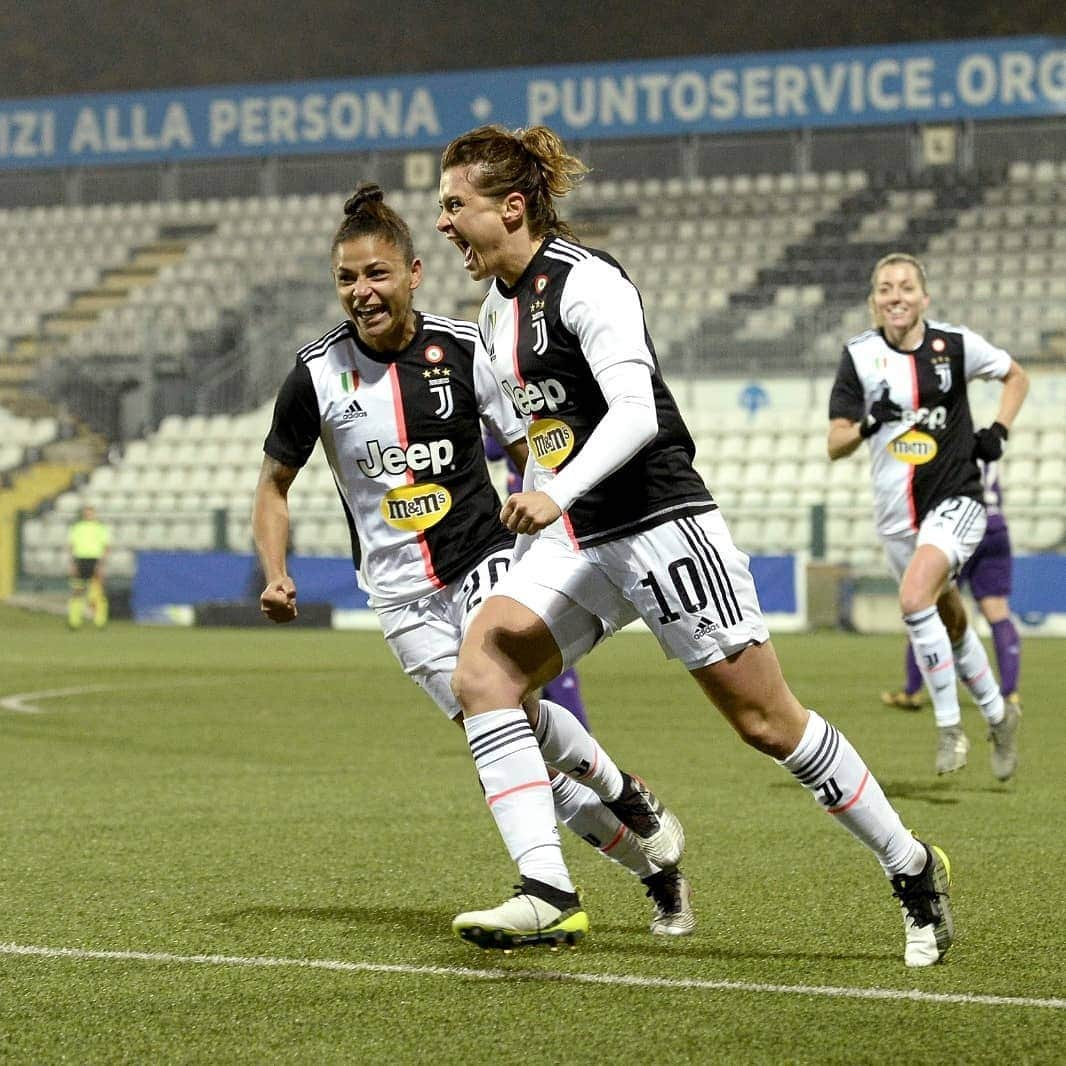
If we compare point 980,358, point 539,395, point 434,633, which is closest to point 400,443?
point 434,633

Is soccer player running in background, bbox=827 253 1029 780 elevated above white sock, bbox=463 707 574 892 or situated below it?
above

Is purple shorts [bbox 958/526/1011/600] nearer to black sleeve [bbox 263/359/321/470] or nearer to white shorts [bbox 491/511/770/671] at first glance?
black sleeve [bbox 263/359/321/470]

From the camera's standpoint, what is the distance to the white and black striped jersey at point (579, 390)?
4.22 metres

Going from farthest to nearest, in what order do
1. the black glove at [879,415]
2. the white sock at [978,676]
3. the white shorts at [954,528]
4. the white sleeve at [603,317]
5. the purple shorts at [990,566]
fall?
1. the purple shorts at [990,566]
2. the black glove at [879,415]
3. the white shorts at [954,528]
4. the white sock at [978,676]
5. the white sleeve at [603,317]

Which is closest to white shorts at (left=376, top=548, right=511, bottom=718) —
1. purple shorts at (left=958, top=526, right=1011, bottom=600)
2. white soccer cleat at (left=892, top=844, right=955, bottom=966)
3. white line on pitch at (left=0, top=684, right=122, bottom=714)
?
white soccer cleat at (left=892, top=844, right=955, bottom=966)

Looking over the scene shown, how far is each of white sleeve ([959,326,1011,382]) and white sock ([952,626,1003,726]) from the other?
116cm

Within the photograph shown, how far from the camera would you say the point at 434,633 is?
16.8ft

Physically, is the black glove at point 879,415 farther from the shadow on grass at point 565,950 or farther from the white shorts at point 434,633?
the shadow on grass at point 565,950

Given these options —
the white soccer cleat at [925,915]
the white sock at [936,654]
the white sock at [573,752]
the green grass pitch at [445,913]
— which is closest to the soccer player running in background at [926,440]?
the white sock at [936,654]

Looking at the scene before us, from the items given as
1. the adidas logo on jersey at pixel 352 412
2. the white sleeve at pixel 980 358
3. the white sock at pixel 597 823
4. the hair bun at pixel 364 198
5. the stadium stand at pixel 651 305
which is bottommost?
the white sock at pixel 597 823

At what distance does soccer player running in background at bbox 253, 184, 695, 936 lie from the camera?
4980 mm

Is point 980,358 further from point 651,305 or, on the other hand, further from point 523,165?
point 651,305

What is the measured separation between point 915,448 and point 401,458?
3.75m

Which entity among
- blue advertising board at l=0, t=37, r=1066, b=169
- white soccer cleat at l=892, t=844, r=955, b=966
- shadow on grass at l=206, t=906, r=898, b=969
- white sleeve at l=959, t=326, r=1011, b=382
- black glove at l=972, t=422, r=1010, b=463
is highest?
blue advertising board at l=0, t=37, r=1066, b=169
